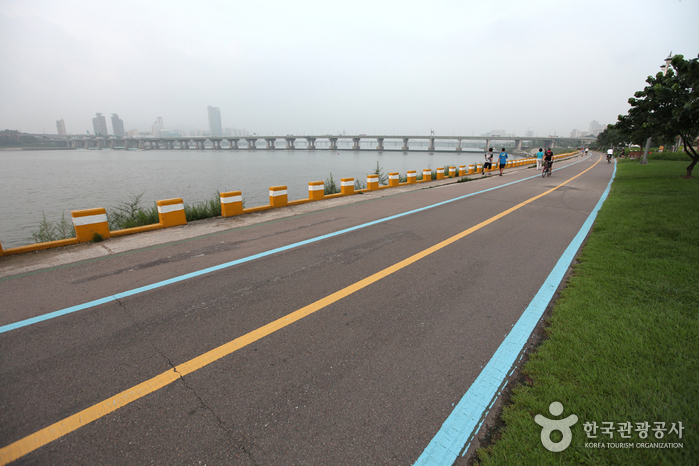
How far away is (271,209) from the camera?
10.3 m

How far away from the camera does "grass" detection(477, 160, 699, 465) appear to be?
2.07 metres

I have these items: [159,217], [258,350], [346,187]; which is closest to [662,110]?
[346,187]

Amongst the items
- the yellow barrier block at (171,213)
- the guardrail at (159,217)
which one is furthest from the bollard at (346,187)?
the yellow barrier block at (171,213)

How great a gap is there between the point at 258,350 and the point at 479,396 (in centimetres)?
207

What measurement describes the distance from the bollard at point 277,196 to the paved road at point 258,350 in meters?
4.37

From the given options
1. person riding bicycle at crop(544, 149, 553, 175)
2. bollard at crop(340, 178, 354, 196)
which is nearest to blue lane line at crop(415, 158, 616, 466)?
bollard at crop(340, 178, 354, 196)

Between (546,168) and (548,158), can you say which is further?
(546,168)

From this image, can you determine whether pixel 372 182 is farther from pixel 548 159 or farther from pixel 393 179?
pixel 548 159

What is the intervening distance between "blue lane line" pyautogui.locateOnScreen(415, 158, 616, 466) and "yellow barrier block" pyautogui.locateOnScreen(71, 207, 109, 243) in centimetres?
765

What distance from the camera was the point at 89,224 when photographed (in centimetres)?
677

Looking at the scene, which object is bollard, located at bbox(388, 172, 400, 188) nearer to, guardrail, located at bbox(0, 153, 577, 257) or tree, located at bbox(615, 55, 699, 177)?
guardrail, located at bbox(0, 153, 577, 257)

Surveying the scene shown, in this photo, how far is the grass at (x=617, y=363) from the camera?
2.07 meters

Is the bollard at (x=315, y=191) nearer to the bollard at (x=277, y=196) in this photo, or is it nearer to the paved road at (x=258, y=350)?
the bollard at (x=277, y=196)

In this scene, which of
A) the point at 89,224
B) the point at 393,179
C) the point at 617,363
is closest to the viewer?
the point at 617,363
